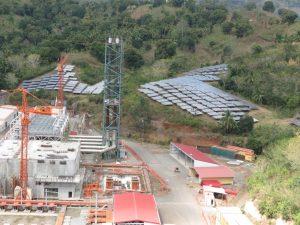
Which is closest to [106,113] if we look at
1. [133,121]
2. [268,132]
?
[133,121]

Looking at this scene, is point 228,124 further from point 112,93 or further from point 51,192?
point 51,192

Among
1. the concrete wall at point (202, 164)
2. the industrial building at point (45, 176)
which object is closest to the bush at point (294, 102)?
the concrete wall at point (202, 164)

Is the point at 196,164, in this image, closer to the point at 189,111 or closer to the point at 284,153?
the point at 284,153

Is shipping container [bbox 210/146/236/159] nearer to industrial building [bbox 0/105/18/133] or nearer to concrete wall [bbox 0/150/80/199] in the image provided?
concrete wall [bbox 0/150/80/199]

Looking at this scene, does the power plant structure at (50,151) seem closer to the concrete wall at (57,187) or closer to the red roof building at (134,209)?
the concrete wall at (57,187)

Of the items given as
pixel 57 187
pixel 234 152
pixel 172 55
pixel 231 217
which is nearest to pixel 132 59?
pixel 172 55

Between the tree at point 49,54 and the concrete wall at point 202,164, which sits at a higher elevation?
the tree at point 49,54

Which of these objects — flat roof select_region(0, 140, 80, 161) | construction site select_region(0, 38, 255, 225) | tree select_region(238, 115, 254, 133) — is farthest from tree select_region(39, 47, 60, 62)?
flat roof select_region(0, 140, 80, 161)
